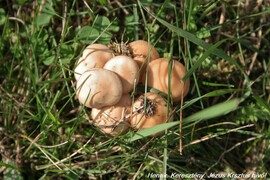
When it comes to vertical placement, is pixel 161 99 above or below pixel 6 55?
below

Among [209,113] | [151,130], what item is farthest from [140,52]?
[209,113]

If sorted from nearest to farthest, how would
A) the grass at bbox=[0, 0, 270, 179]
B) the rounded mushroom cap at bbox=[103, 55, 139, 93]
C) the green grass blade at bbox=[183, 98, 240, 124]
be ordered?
the green grass blade at bbox=[183, 98, 240, 124]
the rounded mushroom cap at bbox=[103, 55, 139, 93]
the grass at bbox=[0, 0, 270, 179]

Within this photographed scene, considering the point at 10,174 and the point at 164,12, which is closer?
the point at 10,174

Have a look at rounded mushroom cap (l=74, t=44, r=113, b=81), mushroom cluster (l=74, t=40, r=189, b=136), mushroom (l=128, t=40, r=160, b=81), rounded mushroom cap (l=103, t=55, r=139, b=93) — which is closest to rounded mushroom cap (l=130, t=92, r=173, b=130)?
mushroom cluster (l=74, t=40, r=189, b=136)

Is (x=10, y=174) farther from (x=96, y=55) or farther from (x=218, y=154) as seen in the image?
(x=218, y=154)

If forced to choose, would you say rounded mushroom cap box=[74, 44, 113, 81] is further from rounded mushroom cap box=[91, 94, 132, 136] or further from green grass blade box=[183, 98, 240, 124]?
green grass blade box=[183, 98, 240, 124]

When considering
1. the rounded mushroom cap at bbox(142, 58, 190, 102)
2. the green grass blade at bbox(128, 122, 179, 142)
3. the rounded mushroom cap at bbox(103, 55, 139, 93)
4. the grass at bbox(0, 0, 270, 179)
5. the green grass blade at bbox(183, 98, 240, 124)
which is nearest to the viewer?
the green grass blade at bbox(183, 98, 240, 124)

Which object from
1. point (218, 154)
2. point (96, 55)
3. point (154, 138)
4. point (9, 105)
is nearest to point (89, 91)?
point (96, 55)
